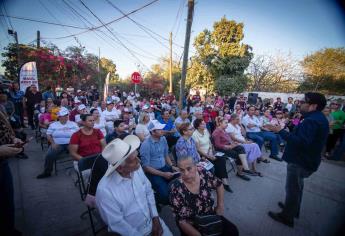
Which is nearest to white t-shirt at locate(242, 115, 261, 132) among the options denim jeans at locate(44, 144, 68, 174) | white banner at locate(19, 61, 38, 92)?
denim jeans at locate(44, 144, 68, 174)

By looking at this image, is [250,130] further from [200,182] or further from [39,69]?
[39,69]

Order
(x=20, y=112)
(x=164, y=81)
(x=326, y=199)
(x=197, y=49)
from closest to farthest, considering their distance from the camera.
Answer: (x=326, y=199)
(x=20, y=112)
(x=197, y=49)
(x=164, y=81)

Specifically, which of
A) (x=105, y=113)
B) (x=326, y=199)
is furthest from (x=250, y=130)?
(x=105, y=113)

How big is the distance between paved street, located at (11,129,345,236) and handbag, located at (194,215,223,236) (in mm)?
1127

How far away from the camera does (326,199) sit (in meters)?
3.82

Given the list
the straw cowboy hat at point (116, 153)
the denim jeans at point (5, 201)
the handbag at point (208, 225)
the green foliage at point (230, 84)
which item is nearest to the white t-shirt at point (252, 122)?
the handbag at point (208, 225)

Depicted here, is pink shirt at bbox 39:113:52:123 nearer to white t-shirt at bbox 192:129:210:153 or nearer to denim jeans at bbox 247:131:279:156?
white t-shirt at bbox 192:129:210:153

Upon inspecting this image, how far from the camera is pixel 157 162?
3229mm

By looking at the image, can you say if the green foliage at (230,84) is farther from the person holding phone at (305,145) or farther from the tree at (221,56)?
the person holding phone at (305,145)

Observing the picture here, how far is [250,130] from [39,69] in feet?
43.9

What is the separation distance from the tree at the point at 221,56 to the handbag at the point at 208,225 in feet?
54.8

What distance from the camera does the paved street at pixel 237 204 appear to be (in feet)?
8.93

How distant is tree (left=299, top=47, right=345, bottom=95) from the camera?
16984 millimetres

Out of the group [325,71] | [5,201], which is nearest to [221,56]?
[325,71]
